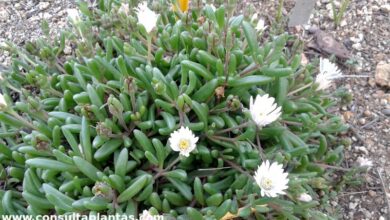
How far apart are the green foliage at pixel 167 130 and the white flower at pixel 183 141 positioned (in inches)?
2.2

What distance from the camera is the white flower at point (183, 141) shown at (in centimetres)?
190

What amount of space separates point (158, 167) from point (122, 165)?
0.18 metres

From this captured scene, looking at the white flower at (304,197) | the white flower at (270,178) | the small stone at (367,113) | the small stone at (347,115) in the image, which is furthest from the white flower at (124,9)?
the small stone at (367,113)

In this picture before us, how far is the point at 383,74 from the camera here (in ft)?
9.51

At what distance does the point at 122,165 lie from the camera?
6.44ft

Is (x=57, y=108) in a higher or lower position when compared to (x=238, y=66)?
lower

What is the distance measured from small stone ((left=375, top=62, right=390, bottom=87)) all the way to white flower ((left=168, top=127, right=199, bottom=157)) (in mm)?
1504

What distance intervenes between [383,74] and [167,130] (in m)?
1.55

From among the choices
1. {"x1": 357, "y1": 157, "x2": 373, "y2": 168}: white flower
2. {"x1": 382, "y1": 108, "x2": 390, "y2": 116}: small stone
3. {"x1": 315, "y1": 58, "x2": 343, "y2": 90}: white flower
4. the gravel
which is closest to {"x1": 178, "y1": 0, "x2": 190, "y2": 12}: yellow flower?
{"x1": 315, "y1": 58, "x2": 343, "y2": 90}: white flower

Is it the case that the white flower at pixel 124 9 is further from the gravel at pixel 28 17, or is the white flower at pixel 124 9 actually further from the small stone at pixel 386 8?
the small stone at pixel 386 8

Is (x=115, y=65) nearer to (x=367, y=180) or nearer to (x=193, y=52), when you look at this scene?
(x=193, y=52)

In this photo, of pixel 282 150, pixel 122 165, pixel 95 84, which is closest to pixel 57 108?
pixel 95 84

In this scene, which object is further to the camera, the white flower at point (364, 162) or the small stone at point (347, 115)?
the small stone at point (347, 115)

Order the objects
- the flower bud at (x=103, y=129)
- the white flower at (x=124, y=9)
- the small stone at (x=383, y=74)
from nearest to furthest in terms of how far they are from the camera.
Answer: the flower bud at (x=103, y=129)
the white flower at (x=124, y=9)
the small stone at (x=383, y=74)
